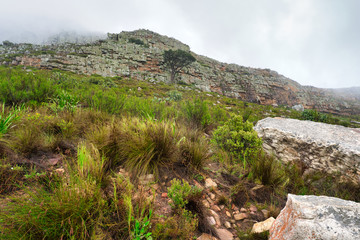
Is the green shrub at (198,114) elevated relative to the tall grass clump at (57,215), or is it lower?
elevated

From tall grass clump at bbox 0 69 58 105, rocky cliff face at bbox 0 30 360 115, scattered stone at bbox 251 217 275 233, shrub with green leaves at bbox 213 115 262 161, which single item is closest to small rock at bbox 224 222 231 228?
scattered stone at bbox 251 217 275 233

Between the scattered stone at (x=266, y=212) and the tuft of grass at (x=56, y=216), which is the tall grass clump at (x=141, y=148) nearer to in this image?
the tuft of grass at (x=56, y=216)

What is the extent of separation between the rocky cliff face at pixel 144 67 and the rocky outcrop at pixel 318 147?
102ft

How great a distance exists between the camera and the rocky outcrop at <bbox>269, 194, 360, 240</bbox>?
3.19 ft

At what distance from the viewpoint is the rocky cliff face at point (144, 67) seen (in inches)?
1102

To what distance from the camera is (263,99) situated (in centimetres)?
4512

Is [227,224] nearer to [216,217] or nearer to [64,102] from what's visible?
[216,217]

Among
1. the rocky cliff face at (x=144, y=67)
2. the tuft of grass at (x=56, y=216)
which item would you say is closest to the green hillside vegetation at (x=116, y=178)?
the tuft of grass at (x=56, y=216)

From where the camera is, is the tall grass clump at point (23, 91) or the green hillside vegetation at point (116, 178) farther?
the tall grass clump at point (23, 91)

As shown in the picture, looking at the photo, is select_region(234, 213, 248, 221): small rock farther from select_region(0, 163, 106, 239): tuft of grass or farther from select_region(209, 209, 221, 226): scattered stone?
select_region(0, 163, 106, 239): tuft of grass

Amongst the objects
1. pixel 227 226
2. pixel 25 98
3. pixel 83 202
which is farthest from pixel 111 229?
pixel 25 98

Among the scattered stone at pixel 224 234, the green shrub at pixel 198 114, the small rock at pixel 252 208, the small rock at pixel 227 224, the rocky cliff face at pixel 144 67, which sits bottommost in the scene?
the scattered stone at pixel 224 234

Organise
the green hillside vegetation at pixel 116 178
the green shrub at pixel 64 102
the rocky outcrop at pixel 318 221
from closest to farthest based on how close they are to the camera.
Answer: the rocky outcrop at pixel 318 221, the green hillside vegetation at pixel 116 178, the green shrub at pixel 64 102

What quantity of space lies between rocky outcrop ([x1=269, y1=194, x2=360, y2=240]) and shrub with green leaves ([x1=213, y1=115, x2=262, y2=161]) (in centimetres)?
156
